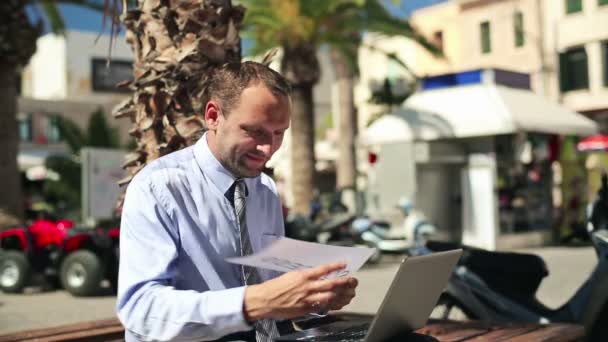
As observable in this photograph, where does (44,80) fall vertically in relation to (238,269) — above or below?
above

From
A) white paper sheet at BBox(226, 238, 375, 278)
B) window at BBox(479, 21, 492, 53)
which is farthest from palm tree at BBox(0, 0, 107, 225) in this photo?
window at BBox(479, 21, 492, 53)

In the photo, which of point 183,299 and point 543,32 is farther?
point 543,32

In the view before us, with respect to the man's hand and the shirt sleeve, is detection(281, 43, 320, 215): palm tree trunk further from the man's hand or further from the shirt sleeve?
the man's hand

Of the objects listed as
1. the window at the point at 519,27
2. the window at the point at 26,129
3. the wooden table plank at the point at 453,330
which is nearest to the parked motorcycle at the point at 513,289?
the wooden table plank at the point at 453,330

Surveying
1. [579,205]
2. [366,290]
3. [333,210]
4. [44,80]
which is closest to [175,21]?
[366,290]

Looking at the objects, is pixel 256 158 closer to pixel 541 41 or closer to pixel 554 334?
pixel 554 334

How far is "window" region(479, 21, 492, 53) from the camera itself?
32.6 m

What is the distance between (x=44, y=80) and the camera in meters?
44.8

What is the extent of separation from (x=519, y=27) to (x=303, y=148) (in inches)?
668

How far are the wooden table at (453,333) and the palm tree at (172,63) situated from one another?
0.87 m

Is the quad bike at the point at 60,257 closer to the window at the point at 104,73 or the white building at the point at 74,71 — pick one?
the white building at the point at 74,71

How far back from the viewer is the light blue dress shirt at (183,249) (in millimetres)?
1881

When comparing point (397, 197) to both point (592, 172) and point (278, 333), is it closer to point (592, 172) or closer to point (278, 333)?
point (592, 172)

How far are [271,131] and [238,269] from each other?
1.38 ft
